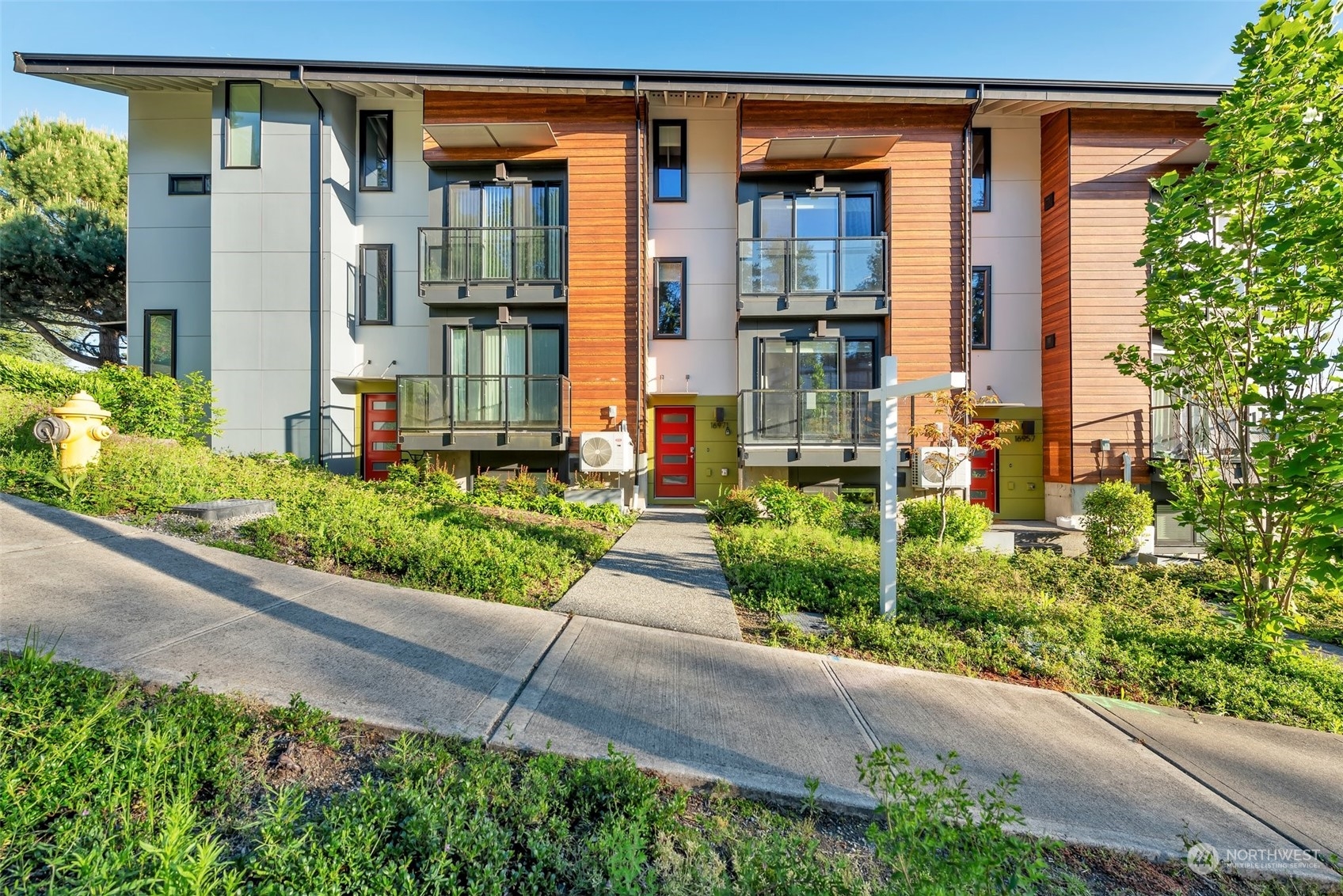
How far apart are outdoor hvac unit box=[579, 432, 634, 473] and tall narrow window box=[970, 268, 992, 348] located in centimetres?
860

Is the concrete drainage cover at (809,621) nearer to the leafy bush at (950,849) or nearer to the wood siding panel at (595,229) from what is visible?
the leafy bush at (950,849)

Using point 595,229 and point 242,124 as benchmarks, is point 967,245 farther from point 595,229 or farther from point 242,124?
point 242,124

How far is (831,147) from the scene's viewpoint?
37.0 ft

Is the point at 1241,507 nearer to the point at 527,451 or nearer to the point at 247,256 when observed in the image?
the point at 527,451

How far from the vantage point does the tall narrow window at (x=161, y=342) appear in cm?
1187

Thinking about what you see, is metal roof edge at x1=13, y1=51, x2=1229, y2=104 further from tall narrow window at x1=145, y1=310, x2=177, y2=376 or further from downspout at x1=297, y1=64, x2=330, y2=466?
tall narrow window at x1=145, y1=310, x2=177, y2=376

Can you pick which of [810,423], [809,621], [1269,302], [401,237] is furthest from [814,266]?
[401,237]

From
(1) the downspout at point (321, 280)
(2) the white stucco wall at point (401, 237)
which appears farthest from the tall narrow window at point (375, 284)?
(1) the downspout at point (321, 280)

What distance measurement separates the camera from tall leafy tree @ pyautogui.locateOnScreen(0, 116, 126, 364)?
45.5ft

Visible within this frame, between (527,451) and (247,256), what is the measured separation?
7.26 m

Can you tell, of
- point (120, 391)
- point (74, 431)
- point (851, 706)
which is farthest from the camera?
point (120, 391)

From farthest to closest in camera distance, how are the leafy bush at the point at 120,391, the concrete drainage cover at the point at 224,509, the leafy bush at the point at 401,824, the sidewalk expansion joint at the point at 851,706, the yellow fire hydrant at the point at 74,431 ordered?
the leafy bush at the point at 120,391 → the yellow fire hydrant at the point at 74,431 → the concrete drainage cover at the point at 224,509 → the sidewalk expansion joint at the point at 851,706 → the leafy bush at the point at 401,824

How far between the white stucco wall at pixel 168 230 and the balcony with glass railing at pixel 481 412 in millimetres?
5361

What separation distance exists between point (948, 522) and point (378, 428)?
12113 millimetres
